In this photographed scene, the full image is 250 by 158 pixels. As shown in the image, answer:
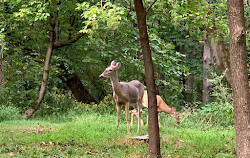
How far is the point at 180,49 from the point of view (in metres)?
24.9

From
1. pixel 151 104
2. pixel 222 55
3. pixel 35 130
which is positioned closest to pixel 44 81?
pixel 35 130

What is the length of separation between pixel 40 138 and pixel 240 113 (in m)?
5.17

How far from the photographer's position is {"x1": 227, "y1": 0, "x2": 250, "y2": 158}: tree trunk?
17.7 feet

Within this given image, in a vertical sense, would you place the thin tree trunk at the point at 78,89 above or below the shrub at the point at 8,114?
above

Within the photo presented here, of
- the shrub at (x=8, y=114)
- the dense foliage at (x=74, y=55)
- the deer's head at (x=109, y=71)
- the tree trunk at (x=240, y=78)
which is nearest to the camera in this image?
the tree trunk at (x=240, y=78)

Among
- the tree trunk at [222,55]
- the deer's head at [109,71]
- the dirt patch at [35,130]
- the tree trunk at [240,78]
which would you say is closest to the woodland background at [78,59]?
the tree trunk at [222,55]

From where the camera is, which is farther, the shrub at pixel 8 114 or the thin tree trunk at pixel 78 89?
the thin tree trunk at pixel 78 89

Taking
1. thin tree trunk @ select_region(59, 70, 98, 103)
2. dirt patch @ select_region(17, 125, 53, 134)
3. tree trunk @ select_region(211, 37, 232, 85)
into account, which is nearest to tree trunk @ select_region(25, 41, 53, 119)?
thin tree trunk @ select_region(59, 70, 98, 103)

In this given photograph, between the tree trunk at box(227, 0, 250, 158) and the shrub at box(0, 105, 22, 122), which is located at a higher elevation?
the tree trunk at box(227, 0, 250, 158)

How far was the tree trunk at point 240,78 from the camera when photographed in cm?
539

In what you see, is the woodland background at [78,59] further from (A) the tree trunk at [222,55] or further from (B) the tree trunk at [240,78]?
(B) the tree trunk at [240,78]

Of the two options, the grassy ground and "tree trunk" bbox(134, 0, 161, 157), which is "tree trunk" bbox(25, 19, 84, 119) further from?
"tree trunk" bbox(134, 0, 161, 157)

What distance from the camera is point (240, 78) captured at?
5.43 meters

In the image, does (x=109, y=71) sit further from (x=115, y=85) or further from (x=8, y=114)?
(x=8, y=114)
